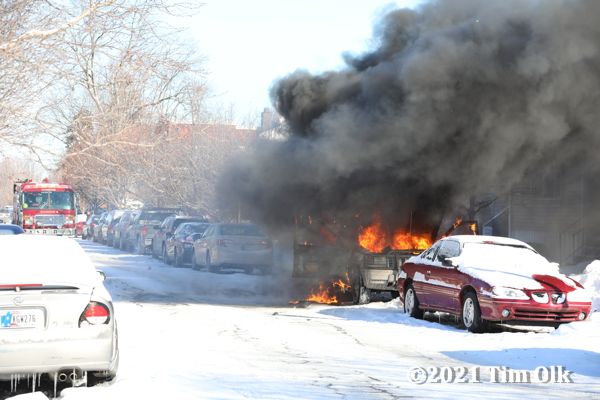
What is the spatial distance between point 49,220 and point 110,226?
3.15 m

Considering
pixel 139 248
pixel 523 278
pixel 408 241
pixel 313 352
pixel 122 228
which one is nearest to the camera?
pixel 313 352

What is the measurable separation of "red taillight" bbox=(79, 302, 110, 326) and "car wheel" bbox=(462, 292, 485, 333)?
5.87 meters

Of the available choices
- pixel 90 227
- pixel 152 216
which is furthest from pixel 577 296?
pixel 90 227

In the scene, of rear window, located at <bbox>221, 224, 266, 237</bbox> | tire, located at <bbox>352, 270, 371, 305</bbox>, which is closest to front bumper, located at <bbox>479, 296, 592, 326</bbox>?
tire, located at <bbox>352, 270, 371, 305</bbox>

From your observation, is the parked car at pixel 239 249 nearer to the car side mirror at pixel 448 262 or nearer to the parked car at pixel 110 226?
the car side mirror at pixel 448 262

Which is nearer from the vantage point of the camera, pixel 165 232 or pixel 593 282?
pixel 593 282

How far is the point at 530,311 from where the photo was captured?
941cm

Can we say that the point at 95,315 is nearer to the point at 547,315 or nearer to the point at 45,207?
the point at 547,315

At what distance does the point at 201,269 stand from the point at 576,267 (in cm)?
1092

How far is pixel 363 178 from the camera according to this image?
61.7ft

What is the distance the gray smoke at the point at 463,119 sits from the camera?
702 inches

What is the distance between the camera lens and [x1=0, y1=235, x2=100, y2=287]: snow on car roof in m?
5.51

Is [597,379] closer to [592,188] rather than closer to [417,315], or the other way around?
[417,315]

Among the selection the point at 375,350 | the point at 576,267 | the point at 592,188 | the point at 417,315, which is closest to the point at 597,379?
the point at 375,350
